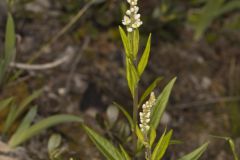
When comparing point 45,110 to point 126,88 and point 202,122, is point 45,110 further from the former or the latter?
point 202,122

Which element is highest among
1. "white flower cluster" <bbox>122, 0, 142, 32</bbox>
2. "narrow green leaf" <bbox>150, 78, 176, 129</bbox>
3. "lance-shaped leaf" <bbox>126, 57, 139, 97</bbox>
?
"white flower cluster" <bbox>122, 0, 142, 32</bbox>

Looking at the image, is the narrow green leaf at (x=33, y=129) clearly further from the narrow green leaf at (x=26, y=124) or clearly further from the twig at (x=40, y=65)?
the twig at (x=40, y=65)

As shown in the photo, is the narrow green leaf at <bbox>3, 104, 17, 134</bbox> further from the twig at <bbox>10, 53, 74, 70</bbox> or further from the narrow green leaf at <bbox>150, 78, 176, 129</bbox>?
the narrow green leaf at <bbox>150, 78, 176, 129</bbox>

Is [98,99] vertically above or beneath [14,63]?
beneath

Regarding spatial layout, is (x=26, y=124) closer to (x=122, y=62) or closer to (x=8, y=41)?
(x=8, y=41)

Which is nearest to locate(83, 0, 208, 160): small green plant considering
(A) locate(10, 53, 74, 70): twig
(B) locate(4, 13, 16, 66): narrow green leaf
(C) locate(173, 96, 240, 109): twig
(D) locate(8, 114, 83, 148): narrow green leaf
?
(D) locate(8, 114, 83, 148): narrow green leaf

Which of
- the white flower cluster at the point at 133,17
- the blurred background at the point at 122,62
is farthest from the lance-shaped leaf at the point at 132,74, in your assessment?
the blurred background at the point at 122,62

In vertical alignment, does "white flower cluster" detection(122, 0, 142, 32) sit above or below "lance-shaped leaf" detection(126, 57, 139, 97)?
above

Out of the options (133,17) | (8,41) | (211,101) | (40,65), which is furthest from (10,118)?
(211,101)

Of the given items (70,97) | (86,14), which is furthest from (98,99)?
(86,14)
